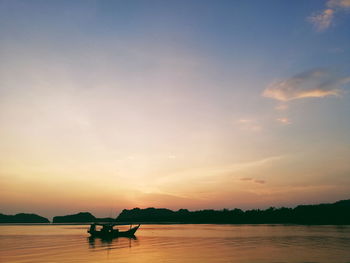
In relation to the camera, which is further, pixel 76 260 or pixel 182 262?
pixel 76 260

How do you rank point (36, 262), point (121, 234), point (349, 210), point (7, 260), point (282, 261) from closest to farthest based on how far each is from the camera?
1. point (282, 261)
2. point (36, 262)
3. point (7, 260)
4. point (121, 234)
5. point (349, 210)

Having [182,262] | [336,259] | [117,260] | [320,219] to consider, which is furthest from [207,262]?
[320,219]

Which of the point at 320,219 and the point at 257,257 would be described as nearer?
the point at 257,257

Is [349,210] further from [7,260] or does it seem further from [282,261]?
[7,260]

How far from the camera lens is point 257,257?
43812 mm

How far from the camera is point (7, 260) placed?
45.6m

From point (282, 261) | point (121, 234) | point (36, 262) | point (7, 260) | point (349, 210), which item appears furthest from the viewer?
point (349, 210)

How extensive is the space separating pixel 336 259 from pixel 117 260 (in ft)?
99.2

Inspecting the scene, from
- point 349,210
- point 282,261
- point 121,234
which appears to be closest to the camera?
point 282,261

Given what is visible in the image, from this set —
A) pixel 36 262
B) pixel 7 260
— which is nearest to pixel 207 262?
pixel 36 262

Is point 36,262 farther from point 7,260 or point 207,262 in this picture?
point 207,262

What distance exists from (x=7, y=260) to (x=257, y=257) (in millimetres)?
37222

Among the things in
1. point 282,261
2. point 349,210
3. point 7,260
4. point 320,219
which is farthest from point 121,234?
point 349,210

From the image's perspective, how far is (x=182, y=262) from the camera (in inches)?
1629
